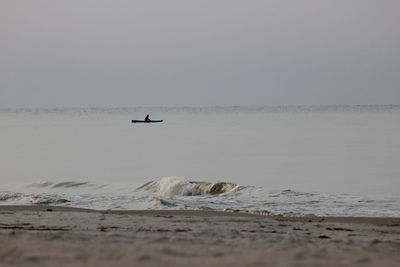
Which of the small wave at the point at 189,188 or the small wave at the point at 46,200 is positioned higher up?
the small wave at the point at 189,188

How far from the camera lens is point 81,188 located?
22.6 meters

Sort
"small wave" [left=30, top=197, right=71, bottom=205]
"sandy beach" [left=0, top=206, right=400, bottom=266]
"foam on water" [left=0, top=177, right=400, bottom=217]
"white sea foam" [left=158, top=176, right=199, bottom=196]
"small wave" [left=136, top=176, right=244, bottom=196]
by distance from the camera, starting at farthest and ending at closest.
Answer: "small wave" [left=136, top=176, right=244, bottom=196] < "white sea foam" [left=158, top=176, right=199, bottom=196] < "small wave" [left=30, top=197, right=71, bottom=205] < "foam on water" [left=0, top=177, right=400, bottom=217] < "sandy beach" [left=0, top=206, right=400, bottom=266]

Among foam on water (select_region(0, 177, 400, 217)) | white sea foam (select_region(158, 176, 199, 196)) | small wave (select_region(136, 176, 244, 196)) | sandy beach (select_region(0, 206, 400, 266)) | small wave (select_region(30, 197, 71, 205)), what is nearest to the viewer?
sandy beach (select_region(0, 206, 400, 266))

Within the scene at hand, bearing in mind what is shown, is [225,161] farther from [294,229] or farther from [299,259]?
[299,259]

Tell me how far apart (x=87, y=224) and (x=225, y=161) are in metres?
23.8

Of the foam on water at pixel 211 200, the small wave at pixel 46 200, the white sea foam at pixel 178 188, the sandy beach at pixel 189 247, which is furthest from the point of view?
the white sea foam at pixel 178 188

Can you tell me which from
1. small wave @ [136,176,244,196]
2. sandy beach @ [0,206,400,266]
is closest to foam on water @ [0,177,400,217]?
small wave @ [136,176,244,196]

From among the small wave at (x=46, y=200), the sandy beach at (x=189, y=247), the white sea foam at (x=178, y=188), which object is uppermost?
the white sea foam at (x=178, y=188)

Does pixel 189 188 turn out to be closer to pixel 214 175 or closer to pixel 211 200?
pixel 211 200

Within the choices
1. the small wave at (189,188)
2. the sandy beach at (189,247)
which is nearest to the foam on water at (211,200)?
the small wave at (189,188)

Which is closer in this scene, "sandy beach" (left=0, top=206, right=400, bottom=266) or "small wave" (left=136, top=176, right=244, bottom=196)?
"sandy beach" (left=0, top=206, right=400, bottom=266)

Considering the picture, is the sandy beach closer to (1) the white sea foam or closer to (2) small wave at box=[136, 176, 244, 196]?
(1) the white sea foam

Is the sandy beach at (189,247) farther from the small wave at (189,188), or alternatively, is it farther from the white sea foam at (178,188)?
the small wave at (189,188)

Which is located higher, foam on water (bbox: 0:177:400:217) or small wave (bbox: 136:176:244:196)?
small wave (bbox: 136:176:244:196)
